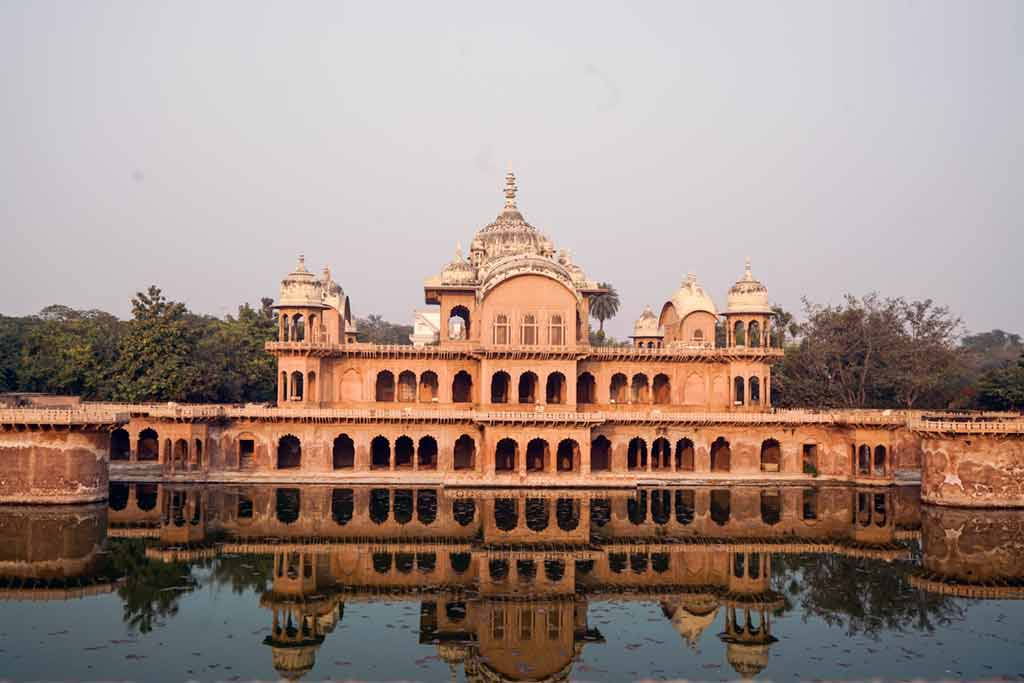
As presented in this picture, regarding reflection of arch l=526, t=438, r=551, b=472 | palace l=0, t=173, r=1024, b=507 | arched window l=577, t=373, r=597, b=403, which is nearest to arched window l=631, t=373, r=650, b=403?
palace l=0, t=173, r=1024, b=507

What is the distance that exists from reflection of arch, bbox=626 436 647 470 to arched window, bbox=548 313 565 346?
237 inches

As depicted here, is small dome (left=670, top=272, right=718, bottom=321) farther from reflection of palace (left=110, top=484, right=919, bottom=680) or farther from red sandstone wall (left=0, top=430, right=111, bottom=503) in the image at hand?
red sandstone wall (left=0, top=430, right=111, bottom=503)

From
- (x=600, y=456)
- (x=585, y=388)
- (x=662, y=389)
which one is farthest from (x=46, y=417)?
(x=662, y=389)

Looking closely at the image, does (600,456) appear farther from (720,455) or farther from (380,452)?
(380,452)

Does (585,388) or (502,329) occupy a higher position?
(502,329)

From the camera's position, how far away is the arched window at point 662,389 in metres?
48.1

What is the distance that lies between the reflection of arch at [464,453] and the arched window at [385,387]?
421 cm

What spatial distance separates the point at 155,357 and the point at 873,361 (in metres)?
38.4

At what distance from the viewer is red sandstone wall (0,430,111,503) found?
33.5m

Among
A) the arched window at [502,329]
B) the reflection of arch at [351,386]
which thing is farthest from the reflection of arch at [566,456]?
the reflection of arch at [351,386]

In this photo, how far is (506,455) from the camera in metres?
44.6

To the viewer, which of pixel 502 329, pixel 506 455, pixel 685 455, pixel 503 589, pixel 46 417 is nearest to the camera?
pixel 503 589

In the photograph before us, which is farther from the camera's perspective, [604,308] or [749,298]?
[604,308]

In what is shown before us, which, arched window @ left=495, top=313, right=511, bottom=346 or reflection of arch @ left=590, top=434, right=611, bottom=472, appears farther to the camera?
reflection of arch @ left=590, top=434, right=611, bottom=472
